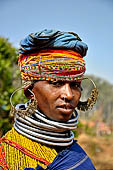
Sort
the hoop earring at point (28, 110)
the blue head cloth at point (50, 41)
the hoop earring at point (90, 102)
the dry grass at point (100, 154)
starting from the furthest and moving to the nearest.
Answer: the dry grass at point (100, 154) → the hoop earring at point (90, 102) → the hoop earring at point (28, 110) → the blue head cloth at point (50, 41)

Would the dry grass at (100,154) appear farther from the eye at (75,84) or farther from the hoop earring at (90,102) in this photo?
the eye at (75,84)

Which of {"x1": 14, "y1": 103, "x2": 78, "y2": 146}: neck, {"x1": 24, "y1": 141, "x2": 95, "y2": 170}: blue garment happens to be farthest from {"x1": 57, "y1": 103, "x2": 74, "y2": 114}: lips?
{"x1": 24, "y1": 141, "x2": 95, "y2": 170}: blue garment

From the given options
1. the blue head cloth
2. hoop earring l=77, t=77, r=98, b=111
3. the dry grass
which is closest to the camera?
the blue head cloth

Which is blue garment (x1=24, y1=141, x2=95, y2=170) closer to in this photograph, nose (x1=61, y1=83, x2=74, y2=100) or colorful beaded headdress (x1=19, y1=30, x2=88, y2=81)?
nose (x1=61, y1=83, x2=74, y2=100)

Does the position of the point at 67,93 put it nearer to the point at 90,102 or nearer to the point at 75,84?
the point at 75,84

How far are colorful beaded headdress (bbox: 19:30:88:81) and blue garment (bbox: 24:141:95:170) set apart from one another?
22.5 inches

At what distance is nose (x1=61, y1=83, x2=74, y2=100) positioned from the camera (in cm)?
149

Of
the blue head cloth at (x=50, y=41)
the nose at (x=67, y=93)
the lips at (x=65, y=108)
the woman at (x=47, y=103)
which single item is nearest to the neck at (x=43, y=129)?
the woman at (x=47, y=103)

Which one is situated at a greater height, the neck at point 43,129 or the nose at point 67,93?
the nose at point 67,93

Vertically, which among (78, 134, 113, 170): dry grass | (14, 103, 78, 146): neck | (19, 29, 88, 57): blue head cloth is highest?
(19, 29, 88, 57): blue head cloth

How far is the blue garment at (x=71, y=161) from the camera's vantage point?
1489 millimetres

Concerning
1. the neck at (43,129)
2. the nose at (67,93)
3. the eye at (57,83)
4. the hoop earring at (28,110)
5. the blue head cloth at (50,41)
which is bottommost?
the neck at (43,129)

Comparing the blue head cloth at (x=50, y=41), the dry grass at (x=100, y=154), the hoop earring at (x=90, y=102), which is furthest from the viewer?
the dry grass at (x=100, y=154)

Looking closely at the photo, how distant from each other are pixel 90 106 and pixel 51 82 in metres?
0.51
